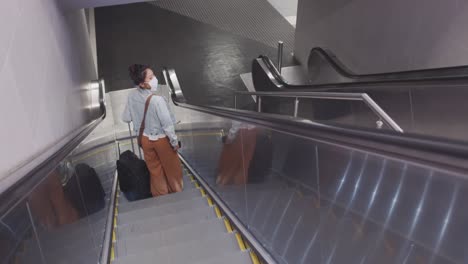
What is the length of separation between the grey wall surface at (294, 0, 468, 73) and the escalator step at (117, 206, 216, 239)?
3798 millimetres

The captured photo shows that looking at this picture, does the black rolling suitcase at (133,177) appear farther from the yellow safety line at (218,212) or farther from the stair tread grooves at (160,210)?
the yellow safety line at (218,212)

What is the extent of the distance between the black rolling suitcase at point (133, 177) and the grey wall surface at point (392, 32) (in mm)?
4334

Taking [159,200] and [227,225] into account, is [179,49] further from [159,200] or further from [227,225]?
[227,225]

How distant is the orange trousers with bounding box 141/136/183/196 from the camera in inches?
145

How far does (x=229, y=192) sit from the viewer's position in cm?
291

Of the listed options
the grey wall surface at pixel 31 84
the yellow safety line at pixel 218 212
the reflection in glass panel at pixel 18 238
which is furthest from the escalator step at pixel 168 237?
the reflection in glass panel at pixel 18 238

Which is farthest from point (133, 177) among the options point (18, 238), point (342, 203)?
point (342, 203)

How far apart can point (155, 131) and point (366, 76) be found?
3182mm

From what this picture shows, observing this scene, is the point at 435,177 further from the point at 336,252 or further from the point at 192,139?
the point at 192,139

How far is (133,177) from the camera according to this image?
3.72 m

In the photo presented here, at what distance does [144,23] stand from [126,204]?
947cm

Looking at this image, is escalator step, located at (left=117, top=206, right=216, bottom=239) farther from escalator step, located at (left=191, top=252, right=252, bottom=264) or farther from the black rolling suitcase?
the black rolling suitcase

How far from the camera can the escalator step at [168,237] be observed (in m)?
2.46

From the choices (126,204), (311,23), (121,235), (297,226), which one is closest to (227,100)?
(311,23)
